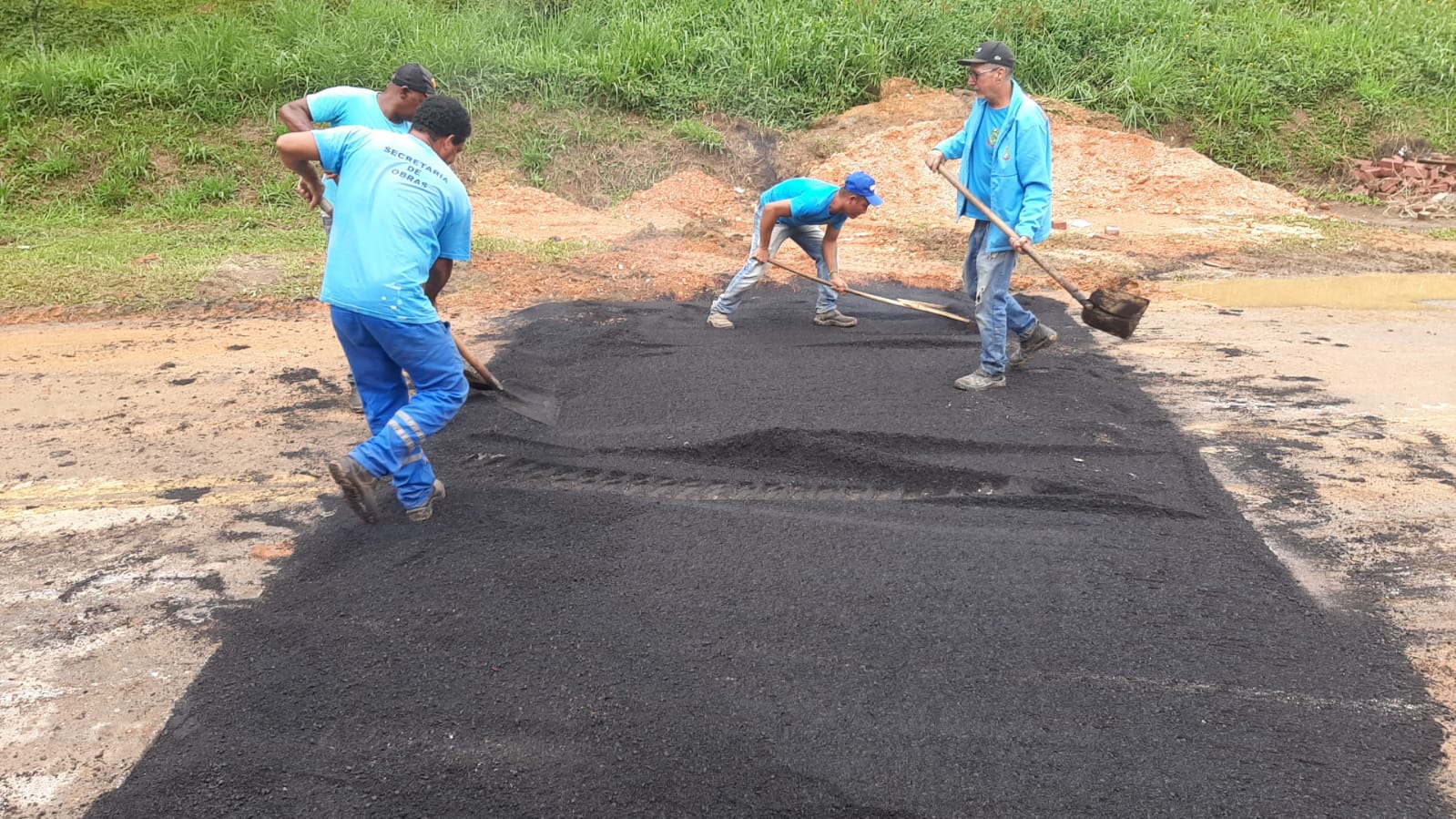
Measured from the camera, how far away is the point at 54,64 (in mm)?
11062

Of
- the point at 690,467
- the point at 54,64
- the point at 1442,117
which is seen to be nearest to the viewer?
the point at 690,467

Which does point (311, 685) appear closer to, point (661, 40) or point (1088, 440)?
point (1088, 440)

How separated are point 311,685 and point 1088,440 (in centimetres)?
338

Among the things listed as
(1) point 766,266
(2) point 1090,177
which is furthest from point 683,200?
(2) point 1090,177

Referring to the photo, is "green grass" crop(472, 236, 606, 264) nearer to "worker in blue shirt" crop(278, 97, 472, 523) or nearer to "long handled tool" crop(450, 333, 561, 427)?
"long handled tool" crop(450, 333, 561, 427)

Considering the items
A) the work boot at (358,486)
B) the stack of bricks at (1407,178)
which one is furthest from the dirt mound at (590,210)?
the stack of bricks at (1407,178)

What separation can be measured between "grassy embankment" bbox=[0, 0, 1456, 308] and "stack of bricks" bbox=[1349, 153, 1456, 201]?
50 cm

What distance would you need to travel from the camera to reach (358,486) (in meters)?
3.40

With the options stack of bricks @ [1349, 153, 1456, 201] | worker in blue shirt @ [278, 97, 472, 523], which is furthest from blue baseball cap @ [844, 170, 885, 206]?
stack of bricks @ [1349, 153, 1456, 201]

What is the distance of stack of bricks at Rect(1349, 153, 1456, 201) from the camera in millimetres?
10828

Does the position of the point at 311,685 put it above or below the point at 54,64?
below

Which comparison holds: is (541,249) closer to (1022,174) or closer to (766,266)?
(766,266)

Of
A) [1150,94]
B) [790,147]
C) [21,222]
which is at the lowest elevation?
[21,222]

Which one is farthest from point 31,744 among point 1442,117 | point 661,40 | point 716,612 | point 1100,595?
point 1442,117
